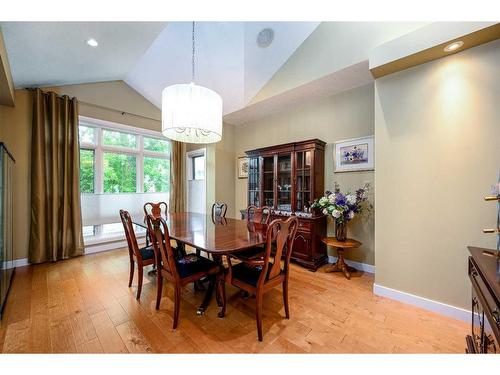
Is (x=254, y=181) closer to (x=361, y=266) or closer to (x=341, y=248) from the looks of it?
(x=341, y=248)

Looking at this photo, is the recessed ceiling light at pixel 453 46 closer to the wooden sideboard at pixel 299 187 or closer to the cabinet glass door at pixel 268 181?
the wooden sideboard at pixel 299 187

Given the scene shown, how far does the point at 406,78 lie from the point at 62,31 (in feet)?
11.7

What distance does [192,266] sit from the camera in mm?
1889

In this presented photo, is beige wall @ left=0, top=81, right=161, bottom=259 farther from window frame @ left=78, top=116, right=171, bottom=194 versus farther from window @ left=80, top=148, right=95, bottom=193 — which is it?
window @ left=80, top=148, right=95, bottom=193

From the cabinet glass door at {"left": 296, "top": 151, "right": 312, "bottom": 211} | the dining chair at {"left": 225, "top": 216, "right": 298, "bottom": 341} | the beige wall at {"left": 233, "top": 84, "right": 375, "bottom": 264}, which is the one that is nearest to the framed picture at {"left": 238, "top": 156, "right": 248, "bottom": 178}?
the beige wall at {"left": 233, "top": 84, "right": 375, "bottom": 264}

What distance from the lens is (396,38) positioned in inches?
77.5

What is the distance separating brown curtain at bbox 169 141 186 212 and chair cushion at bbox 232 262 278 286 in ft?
10.0

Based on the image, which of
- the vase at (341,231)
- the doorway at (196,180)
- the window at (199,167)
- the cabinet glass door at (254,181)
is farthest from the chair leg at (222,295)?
the window at (199,167)

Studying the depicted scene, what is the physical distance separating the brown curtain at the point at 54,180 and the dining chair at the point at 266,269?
3033 millimetres

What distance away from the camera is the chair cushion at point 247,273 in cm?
168

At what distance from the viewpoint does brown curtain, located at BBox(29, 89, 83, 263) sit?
2.98 m

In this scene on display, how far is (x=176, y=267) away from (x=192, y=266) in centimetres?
16
